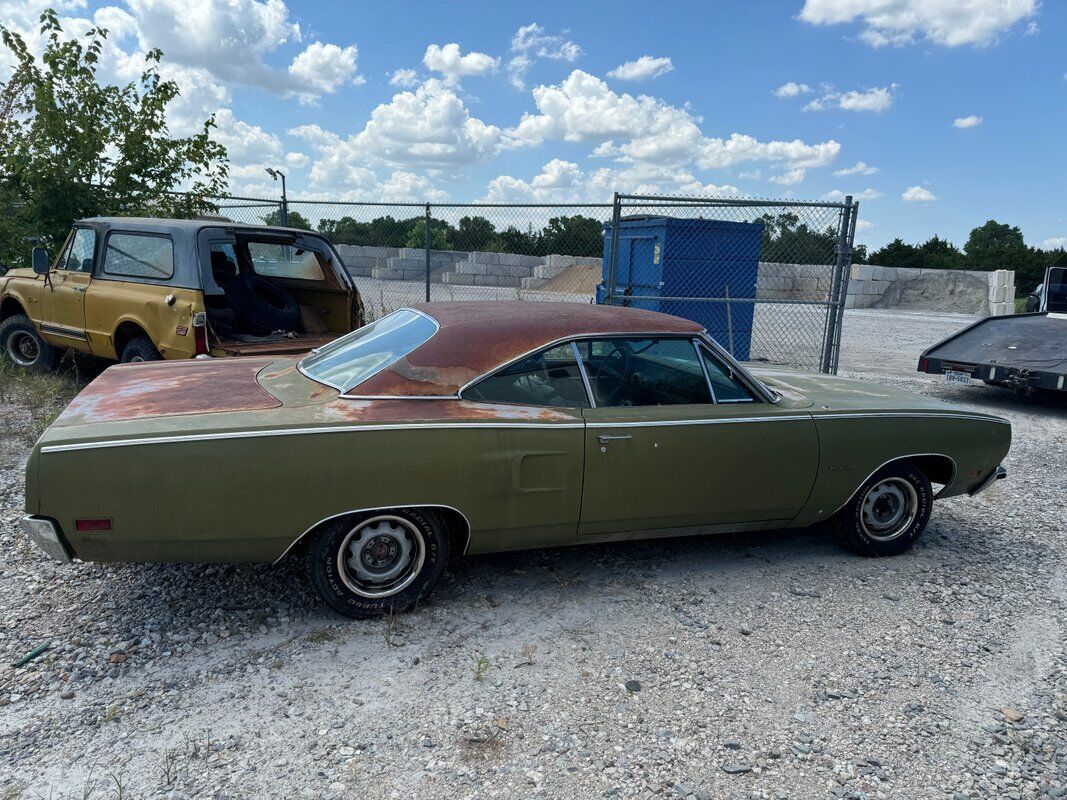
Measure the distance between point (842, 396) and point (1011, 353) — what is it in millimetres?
5621

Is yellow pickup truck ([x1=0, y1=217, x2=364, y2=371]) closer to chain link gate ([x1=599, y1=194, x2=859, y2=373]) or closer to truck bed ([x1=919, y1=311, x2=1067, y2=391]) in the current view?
chain link gate ([x1=599, y1=194, x2=859, y2=373])

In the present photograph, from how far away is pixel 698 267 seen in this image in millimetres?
10047

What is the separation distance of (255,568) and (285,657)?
0.87 meters

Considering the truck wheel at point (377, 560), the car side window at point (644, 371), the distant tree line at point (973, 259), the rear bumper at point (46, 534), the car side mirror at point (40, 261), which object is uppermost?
the distant tree line at point (973, 259)

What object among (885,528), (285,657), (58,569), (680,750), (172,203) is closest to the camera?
(680,750)

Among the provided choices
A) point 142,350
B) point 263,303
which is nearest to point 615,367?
point 263,303

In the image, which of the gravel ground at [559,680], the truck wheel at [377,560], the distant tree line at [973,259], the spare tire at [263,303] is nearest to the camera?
the gravel ground at [559,680]

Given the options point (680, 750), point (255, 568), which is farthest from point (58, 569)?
point (680, 750)

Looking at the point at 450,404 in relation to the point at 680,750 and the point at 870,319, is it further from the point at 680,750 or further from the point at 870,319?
the point at 870,319

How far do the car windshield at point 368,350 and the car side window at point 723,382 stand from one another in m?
1.43

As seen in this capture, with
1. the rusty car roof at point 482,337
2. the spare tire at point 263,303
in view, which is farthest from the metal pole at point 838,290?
the spare tire at point 263,303

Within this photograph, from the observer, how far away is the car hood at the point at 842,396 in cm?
418

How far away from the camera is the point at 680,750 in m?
2.70

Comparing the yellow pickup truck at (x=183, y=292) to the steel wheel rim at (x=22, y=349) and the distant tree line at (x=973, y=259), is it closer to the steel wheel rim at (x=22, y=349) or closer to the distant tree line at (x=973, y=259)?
the steel wheel rim at (x=22, y=349)
